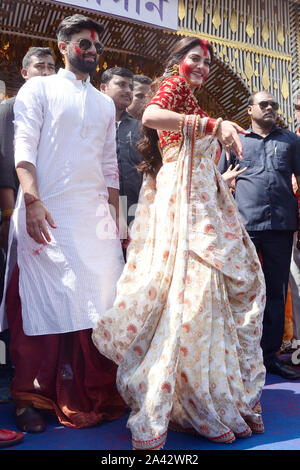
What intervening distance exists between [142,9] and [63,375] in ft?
12.1

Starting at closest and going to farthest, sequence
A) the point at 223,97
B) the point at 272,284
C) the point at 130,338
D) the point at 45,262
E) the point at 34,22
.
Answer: the point at 130,338 < the point at 45,262 < the point at 272,284 < the point at 34,22 < the point at 223,97

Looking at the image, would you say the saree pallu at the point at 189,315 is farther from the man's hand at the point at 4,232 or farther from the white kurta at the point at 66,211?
the man's hand at the point at 4,232

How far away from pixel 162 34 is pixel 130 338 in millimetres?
4086

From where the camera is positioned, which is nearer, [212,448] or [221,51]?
[212,448]

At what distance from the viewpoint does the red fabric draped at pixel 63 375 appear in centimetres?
220

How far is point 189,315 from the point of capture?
2029mm

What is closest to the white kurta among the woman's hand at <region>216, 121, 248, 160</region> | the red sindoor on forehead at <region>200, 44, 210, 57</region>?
the red sindoor on forehead at <region>200, 44, 210, 57</region>

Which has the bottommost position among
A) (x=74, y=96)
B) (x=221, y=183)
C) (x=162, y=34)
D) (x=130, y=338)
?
(x=130, y=338)

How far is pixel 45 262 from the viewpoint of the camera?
7.16 feet

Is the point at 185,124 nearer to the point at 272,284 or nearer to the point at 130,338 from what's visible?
the point at 130,338

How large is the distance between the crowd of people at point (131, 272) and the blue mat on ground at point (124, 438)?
4 centimetres

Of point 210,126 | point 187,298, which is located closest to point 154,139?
point 210,126

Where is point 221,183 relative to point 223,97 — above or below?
below
